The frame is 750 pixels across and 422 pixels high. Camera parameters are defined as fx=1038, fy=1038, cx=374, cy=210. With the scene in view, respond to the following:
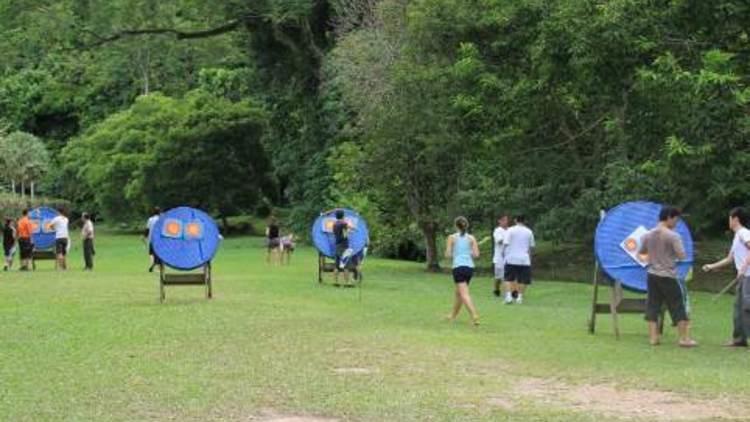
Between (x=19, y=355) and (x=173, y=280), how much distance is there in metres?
6.24

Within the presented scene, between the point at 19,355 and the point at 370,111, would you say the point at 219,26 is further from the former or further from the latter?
the point at 19,355

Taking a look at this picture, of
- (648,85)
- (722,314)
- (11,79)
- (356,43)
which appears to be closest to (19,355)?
(648,85)

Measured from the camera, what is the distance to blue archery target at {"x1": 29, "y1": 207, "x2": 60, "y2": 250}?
2925 centimetres

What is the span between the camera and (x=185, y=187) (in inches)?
2019

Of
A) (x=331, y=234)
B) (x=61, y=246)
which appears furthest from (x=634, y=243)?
(x=61, y=246)

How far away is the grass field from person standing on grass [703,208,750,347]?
0.41 metres

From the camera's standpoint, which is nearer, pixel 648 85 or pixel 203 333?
pixel 203 333

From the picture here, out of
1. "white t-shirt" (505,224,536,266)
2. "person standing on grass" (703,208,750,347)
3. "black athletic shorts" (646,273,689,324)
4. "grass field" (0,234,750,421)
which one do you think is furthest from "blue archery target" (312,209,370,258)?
"person standing on grass" (703,208,750,347)

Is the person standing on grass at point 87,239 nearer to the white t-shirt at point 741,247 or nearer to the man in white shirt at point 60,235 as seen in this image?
the man in white shirt at point 60,235

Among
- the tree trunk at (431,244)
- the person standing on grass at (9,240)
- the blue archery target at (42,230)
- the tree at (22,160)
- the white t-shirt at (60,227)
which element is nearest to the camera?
the white t-shirt at (60,227)

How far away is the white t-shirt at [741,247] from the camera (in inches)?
529

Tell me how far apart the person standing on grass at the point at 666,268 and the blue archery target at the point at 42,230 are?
2014 centimetres

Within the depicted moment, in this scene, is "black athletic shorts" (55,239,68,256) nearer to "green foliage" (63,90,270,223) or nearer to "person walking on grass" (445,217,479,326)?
"person walking on grass" (445,217,479,326)

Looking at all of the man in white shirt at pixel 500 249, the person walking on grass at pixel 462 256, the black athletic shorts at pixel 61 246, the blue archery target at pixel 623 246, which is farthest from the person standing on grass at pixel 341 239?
the blue archery target at pixel 623 246
